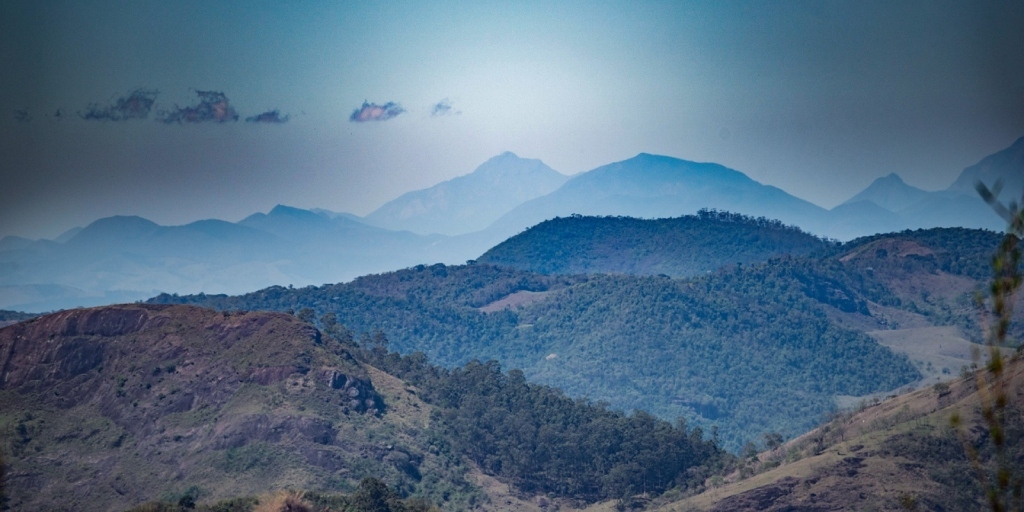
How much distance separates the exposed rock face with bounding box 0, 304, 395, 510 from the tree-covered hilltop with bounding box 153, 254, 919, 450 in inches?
2522

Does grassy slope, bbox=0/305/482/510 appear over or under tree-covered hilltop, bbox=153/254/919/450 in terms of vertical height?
under

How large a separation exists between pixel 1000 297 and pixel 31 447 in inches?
2769

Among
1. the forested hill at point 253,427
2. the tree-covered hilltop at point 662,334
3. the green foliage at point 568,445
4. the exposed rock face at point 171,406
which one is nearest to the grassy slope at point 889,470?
the green foliage at point 568,445

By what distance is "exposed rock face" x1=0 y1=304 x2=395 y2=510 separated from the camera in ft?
217

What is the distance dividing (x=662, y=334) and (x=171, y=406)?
307 ft

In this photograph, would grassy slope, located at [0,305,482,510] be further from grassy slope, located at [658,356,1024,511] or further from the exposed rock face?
grassy slope, located at [658,356,1024,511]

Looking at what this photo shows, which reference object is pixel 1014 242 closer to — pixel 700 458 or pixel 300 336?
pixel 700 458

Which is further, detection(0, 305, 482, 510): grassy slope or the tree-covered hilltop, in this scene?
the tree-covered hilltop

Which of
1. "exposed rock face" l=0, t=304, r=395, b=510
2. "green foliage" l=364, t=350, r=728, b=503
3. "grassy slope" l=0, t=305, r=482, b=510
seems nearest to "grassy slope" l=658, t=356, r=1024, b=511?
"green foliage" l=364, t=350, r=728, b=503

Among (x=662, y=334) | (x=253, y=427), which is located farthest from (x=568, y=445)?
(x=662, y=334)

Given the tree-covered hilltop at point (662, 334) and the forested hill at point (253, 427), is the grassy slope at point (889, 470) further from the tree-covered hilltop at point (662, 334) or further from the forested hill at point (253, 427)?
the tree-covered hilltop at point (662, 334)

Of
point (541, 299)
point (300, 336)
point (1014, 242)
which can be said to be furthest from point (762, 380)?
point (1014, 242)

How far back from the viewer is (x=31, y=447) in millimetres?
67750

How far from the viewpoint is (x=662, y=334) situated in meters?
153
